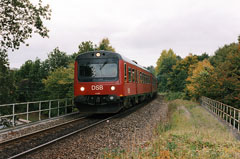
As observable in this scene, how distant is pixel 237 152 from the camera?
6.32 metres

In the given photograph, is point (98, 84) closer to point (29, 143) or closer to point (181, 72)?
point (29, 143)

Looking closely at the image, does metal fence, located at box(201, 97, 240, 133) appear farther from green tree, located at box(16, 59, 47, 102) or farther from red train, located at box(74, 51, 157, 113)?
green tree, located at box(16, 59, 47, 102)

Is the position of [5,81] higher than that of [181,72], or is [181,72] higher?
[181,72]

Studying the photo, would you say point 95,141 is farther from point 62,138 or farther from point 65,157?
point 65,157

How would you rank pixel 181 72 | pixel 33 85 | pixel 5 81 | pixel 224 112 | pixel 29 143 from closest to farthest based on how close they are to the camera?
pixel 29 143, pixel 224 112, pixel 5 81, pixel 181 72, pixel 33 85

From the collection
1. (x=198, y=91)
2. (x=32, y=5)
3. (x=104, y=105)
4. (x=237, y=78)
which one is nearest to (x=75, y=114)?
(x=104, y=105)

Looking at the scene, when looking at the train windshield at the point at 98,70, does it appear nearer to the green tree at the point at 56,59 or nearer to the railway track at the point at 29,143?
the railway track at the point at 29,143

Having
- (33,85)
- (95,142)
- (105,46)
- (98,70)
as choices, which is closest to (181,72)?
(105,46)

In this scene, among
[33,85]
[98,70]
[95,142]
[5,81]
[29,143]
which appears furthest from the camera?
[33,85]

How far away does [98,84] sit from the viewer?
40.2 feet

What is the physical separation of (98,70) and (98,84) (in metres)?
0.73

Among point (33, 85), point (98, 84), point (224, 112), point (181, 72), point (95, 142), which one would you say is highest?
point (181, 72)

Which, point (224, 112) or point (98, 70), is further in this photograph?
point (224, 112)

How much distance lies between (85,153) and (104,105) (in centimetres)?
587
